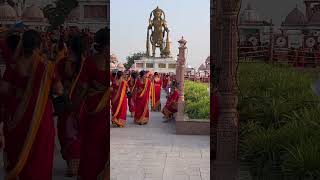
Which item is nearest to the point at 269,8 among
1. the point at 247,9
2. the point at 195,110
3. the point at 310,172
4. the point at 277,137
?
the point at 247,9

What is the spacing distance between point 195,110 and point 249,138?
22.4 feet

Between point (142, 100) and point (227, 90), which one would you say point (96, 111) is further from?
point (142, 100)

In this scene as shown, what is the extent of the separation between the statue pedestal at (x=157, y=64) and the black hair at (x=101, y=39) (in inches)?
836

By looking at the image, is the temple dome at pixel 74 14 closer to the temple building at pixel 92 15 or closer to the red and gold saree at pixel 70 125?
the temple building at pixel 92 15

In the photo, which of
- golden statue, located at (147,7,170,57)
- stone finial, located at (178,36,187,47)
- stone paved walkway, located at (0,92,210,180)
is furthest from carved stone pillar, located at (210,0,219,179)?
golden statue, located at (147,7,170,57)

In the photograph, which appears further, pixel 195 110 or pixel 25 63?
pixel 195 110

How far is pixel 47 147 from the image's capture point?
4.16 m

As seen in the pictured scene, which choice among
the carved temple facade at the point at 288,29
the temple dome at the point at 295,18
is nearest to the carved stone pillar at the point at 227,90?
the carved temple facade at the point at 288,29

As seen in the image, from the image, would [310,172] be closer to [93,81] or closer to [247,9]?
[247,9]

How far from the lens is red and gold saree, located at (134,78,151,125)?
11852mm

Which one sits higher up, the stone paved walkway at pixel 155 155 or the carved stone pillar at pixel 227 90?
the carved stone pillar at pixel 227 90

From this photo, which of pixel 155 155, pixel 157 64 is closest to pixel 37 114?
pixel 155 155

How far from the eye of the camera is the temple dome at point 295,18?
163 inches

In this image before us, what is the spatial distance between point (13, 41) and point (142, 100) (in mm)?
8074
